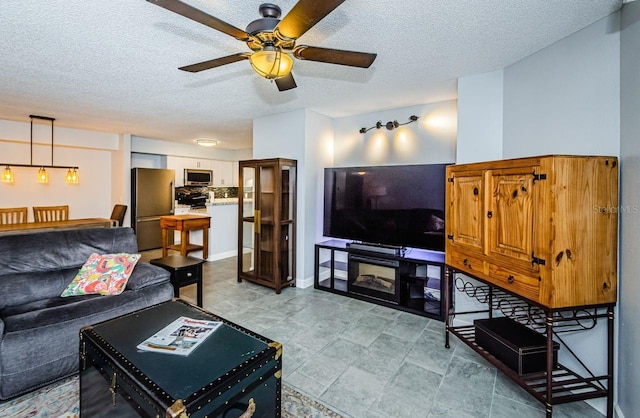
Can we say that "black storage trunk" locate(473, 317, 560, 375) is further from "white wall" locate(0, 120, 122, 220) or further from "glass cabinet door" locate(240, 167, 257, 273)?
"white wall" locate(0, 120, 122, 220)

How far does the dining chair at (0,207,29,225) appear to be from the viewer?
4532mm

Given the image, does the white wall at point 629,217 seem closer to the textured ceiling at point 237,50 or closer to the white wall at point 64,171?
the textured ceiling at point 237,50

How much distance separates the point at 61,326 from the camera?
2.08 meters

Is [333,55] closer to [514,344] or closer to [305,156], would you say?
[514,344]

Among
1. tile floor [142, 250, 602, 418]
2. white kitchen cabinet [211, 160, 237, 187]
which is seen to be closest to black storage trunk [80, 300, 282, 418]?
tile floor [142, 250, 602, 418]

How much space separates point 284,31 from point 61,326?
241cm

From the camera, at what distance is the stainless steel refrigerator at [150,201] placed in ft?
20.2

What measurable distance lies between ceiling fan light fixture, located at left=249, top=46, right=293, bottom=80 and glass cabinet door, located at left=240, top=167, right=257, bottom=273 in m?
2.63

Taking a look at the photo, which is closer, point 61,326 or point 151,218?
point 61,326

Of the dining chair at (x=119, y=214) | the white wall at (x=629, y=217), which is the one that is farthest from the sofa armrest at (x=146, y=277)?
the white wall at (x=629, y=217)

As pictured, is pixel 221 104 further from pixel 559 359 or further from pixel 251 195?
pixel 559 359

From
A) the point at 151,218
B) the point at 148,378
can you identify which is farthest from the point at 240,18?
the point at 151,218

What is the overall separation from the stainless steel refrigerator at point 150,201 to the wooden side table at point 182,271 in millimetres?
3576

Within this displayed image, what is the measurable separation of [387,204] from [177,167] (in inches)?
218
